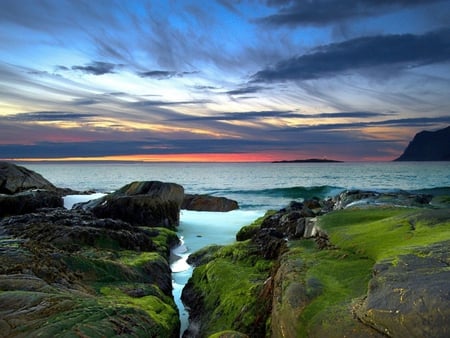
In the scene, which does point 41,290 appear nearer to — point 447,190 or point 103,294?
point 103,294

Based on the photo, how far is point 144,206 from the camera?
2327cm

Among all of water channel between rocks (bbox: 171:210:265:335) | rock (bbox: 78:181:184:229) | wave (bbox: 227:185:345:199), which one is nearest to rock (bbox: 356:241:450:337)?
water channel between rocks (bbox: 171:210:265:335)

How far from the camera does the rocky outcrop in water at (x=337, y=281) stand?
4988 mm

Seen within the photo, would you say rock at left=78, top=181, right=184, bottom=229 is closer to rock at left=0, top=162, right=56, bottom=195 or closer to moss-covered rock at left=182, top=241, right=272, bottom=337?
rock at left=0, top=162, right=56, bottom=195

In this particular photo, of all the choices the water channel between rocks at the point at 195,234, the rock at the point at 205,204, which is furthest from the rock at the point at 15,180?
the rock at the point at 205,204

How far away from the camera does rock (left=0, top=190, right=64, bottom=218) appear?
20.7 m

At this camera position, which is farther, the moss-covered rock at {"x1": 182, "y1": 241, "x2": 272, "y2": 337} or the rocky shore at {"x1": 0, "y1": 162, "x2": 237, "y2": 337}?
the moss-covered rock at {"x1": 182, "y1": 241, "x2": 272, "y2": 337}

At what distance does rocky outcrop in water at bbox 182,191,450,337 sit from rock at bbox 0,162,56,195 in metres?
19.8

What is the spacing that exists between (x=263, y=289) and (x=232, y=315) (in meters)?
0.86

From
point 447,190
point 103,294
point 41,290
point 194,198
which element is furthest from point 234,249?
point 447,190

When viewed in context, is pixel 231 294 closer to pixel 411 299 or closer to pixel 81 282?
pixel 81 282

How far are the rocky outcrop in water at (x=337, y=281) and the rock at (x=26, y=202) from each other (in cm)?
1272

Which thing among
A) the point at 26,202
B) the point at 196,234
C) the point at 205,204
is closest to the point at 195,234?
the point at 196,234

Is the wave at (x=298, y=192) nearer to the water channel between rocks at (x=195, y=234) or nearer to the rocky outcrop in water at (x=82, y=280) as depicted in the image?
the water channel between rocks at (x=195, y=234)
